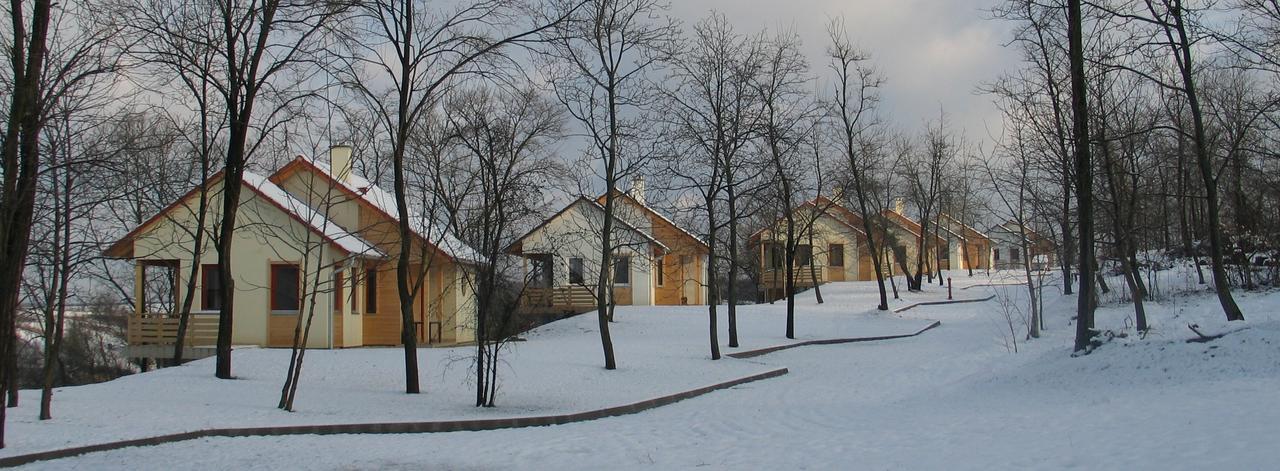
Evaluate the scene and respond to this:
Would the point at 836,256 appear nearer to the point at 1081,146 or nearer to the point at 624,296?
the point at 624,296

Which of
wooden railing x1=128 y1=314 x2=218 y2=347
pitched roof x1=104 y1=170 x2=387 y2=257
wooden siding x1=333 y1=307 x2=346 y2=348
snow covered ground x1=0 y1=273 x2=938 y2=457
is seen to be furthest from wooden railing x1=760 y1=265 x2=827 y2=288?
wooden railing x1=128 y1=314 x2=218 y2=347

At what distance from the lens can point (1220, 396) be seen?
10.2 meters

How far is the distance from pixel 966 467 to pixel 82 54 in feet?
33.0

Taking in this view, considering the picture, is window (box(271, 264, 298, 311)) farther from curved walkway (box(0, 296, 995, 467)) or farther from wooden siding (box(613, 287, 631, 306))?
wooden siding (box(613, 287, 631, 306))

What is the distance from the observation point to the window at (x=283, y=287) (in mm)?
25531

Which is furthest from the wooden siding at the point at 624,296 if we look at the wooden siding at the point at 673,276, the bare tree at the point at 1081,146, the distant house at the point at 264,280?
the bare tree at the point at 1081,146

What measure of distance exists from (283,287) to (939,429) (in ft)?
65.6

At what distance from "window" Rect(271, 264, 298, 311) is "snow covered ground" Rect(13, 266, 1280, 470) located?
33.1 ft

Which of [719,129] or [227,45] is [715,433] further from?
[719,129]

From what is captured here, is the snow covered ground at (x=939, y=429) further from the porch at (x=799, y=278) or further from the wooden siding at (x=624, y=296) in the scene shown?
the porch at (x=799, y=278)

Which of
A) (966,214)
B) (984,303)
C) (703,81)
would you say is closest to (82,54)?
(703,81)

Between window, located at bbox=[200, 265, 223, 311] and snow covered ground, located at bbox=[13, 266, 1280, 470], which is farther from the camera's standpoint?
window, located at bbox=[200, 265, 223, 311]

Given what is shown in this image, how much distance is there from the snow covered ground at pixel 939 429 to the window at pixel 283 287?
33.1 feet

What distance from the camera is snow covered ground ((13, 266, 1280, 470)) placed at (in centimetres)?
859
